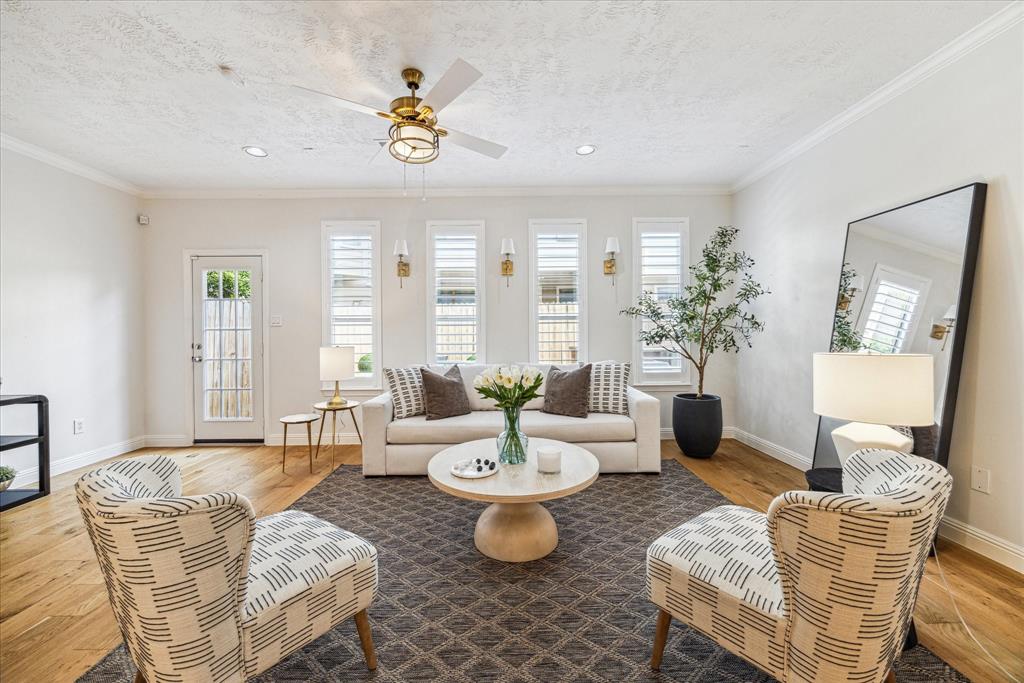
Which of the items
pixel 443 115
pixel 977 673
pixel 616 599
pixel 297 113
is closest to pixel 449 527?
pixel 616 599

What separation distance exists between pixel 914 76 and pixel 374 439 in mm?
4360

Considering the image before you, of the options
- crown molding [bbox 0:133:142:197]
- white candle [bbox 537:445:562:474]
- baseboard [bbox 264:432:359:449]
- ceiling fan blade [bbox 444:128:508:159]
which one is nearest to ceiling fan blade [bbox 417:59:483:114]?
ceiling fan blade [bbox 444:128:508:159]

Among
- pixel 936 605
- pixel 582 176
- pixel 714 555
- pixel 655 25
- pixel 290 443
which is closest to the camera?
pixel 714 555

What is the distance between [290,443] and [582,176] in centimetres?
415

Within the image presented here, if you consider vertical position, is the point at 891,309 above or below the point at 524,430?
above

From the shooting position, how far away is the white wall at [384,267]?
184 inches

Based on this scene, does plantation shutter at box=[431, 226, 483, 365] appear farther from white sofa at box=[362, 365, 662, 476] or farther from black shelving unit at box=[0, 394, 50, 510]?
black shelving unit at box=[0, 394, 50, 510]

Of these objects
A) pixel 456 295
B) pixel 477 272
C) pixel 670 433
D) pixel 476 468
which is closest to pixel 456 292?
pixel 456 295

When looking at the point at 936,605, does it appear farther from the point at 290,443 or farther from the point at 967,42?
the point at 290,443

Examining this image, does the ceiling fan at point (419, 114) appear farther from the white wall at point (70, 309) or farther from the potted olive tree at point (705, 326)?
the white wall at point (70, 309)

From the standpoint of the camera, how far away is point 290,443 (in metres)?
4.67

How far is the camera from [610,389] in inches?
152

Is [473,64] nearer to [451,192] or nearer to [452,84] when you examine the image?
[452,84]

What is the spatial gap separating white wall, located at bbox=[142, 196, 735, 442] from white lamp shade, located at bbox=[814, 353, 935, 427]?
2981 millimetres
